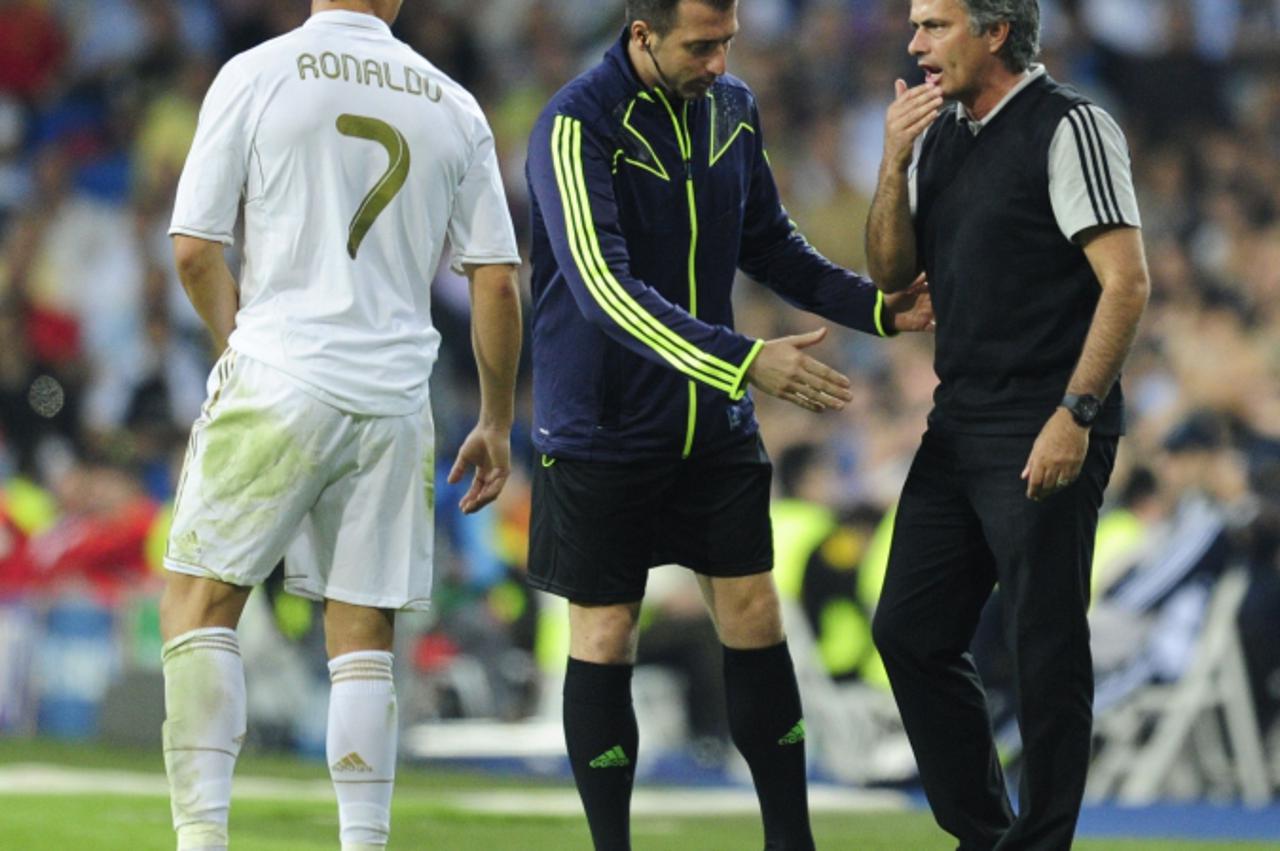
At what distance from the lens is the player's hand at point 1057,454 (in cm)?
524

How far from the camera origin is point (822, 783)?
11.2m

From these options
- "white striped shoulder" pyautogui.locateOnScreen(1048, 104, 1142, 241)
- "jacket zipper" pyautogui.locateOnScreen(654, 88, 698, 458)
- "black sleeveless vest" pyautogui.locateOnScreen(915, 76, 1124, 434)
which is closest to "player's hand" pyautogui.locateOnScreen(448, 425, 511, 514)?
"jacket zipper" pyautogui.locateOnScreen(654, 88, 698, 458)

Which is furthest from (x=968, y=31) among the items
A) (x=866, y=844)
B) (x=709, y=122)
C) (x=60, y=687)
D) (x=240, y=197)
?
(x=60, y=687)

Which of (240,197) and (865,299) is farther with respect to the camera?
(865,299)

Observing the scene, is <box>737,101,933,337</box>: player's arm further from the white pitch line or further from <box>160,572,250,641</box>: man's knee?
the white pitch line

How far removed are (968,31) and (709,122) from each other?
0.71 m

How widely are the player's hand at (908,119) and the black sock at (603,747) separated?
1420 mm

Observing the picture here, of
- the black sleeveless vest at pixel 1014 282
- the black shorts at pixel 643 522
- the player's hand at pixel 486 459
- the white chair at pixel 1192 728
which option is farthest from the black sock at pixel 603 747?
Answer: the white chair at pixel 1192 728

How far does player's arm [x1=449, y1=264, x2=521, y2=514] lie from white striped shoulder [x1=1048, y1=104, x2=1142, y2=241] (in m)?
1.31

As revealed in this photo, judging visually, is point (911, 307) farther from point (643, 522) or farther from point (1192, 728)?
point (1192, 728)

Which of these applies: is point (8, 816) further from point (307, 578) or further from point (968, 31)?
point (968, 31)

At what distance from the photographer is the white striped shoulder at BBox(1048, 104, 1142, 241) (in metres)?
5.25

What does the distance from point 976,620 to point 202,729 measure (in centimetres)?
195

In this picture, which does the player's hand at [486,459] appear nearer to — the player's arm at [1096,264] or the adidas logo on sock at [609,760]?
the adidas logo on sock at [609,760]
